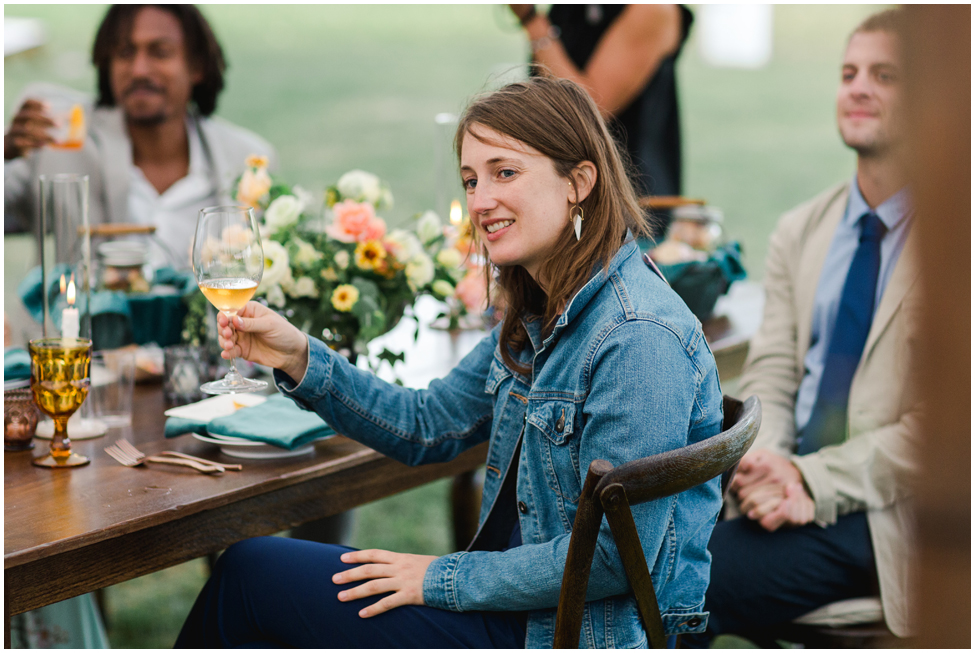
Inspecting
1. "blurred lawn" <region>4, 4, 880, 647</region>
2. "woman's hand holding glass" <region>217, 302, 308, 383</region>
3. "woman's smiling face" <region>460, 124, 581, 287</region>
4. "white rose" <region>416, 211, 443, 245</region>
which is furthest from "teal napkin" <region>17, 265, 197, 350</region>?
"blurred lawn" <region>4, 4, 880, 647</region>

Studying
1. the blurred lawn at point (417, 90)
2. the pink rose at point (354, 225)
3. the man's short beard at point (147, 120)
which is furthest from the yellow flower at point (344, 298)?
the blurred lawn at point (417, 90)

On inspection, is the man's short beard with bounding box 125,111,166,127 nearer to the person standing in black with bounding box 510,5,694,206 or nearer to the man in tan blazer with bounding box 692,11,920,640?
the person standing in black with bounding box 510,5,694,206

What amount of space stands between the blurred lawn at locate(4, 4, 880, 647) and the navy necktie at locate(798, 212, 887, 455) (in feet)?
19.1

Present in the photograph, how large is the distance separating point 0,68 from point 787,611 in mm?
1597

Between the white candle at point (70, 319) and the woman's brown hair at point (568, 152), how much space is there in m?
0.77

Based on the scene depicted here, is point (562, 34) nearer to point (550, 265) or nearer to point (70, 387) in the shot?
point (550, 265)

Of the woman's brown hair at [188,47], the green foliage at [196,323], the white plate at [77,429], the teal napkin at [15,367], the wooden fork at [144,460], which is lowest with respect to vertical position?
the wooden fork at [144,460]

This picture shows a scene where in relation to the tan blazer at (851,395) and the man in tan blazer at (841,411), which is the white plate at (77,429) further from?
the tan blazer at (851,395)

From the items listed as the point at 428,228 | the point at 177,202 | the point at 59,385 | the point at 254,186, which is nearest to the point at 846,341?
the point at 428,228

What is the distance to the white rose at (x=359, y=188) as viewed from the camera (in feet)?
6.30

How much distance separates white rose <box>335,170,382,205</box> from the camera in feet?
6.30

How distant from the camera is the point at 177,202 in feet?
10.0

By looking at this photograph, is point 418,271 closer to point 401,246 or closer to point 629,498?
point 401,246

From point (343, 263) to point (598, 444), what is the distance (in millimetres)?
808
